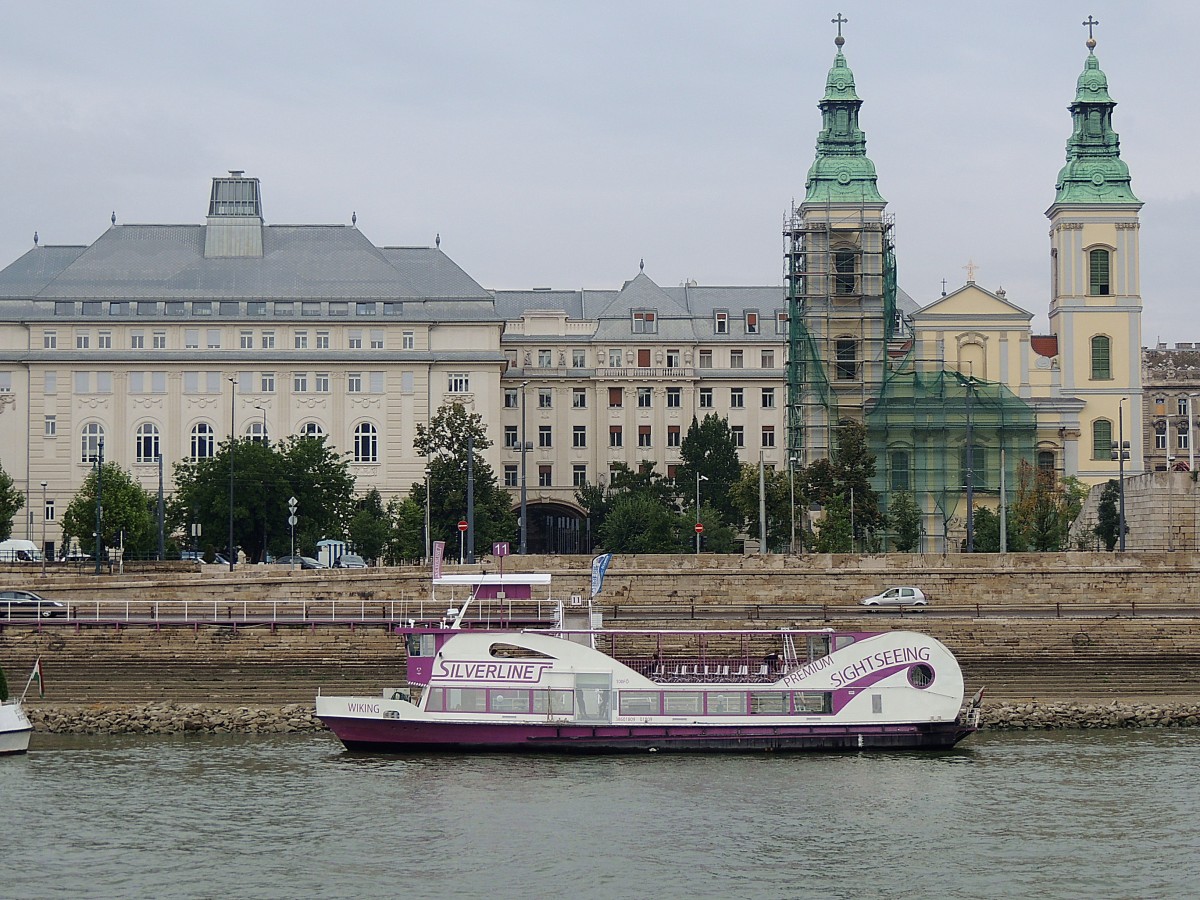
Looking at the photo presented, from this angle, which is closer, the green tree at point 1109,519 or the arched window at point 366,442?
the green tree at point 1109,519

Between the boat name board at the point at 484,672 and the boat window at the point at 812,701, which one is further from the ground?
the boat name board at the point at 484,672

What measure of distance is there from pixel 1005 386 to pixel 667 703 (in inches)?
2878

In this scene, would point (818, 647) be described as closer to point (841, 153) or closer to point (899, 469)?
point (899, 469)

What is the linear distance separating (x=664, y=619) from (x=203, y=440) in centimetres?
6401

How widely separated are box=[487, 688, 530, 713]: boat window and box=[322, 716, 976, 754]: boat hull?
14.1 inches

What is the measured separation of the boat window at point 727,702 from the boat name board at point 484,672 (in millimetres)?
3962

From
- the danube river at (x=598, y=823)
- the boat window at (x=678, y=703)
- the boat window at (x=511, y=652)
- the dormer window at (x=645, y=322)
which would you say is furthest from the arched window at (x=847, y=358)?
the boat window at (x=678, y=703)

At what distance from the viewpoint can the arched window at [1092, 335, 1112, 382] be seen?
403 feet

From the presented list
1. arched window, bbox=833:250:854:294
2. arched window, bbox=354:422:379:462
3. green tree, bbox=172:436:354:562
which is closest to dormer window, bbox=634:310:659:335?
arched window, bbox=833:250:854:294

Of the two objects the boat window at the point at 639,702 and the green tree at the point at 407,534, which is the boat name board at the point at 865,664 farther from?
the green tree at the point at 407,534

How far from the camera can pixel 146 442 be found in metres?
122

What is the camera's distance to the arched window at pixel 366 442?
122000mm

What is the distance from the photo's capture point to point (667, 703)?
4703 cm

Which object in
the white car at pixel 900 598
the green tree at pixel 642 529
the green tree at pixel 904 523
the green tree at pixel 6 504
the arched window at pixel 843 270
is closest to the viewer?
the white car at pixel 900 598
